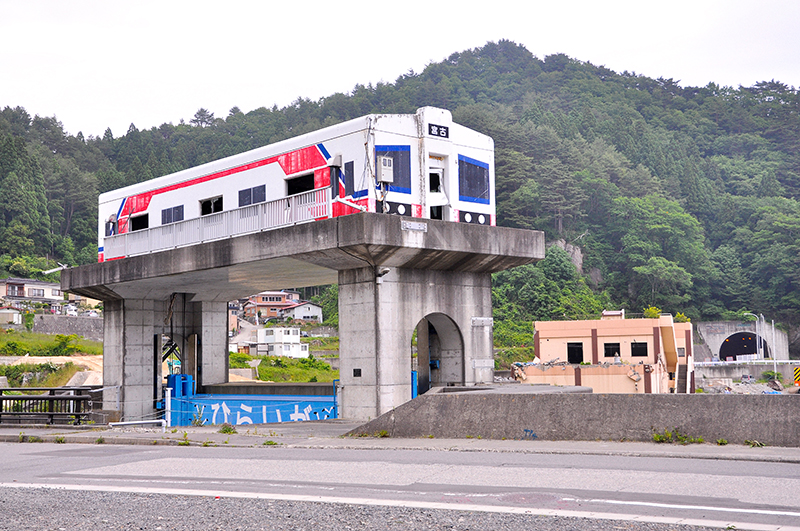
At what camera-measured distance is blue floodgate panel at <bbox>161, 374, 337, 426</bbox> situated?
84.0 feet

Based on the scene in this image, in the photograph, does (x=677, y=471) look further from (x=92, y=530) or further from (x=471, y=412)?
(x=92, y=530)

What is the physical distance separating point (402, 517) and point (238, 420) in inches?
834

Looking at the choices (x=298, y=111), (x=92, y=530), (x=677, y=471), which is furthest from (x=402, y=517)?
(x=298, y=111)

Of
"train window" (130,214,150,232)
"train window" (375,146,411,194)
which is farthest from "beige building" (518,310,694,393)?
"train window" (375,146,411,194)

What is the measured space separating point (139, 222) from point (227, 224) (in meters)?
7.73

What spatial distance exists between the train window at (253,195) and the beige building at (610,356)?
40165 millimetres

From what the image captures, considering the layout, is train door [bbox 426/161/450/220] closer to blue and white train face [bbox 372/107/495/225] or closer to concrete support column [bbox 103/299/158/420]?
blue and white train face [bbox 372/107/495/225]

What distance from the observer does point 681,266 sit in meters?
136

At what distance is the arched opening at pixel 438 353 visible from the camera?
2491cm

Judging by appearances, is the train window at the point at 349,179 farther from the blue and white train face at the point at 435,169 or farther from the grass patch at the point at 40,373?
the grass patch at the point at 40,373

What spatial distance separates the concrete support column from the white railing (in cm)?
243

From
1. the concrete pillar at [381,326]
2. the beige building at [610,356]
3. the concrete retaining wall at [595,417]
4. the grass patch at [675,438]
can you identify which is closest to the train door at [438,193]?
the concrete pillar at [381,326]

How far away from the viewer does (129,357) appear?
101 ft

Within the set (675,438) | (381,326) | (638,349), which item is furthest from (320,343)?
(675,438)
